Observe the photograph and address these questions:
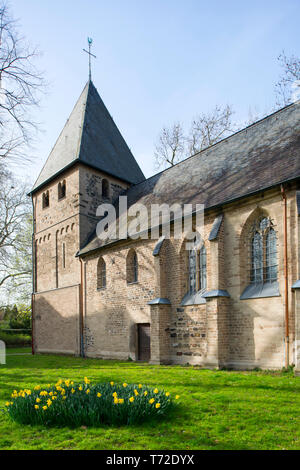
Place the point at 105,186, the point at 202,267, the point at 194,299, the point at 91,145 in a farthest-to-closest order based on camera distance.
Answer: the point at 91,145 < the point at 105,186 < the point at 202,267 < the point at 194,299

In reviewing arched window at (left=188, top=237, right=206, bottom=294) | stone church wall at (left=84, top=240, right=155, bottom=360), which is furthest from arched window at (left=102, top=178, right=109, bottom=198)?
arched window at (left=188, top=237, right=206, bottom=294)

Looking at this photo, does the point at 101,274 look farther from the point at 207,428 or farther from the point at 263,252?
the point at 207,428

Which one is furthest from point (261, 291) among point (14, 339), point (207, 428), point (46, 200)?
point (14, 339)

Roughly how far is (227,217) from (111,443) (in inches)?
351

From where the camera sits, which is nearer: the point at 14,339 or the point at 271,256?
the point at 271,256

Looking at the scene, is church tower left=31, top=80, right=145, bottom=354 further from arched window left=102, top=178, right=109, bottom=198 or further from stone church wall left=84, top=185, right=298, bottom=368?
stone church wall left=84, top=185, right=298, bottom=368

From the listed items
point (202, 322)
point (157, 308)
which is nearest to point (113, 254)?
point (157, 308)

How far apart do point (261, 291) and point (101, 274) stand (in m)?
9.41

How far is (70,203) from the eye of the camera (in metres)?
21.0

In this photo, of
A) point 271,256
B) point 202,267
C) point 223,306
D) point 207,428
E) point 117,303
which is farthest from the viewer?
point 117,303

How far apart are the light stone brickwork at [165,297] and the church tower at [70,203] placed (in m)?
0.08

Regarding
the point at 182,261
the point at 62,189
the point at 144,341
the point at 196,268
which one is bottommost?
the point at 144,341

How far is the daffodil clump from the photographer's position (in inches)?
205

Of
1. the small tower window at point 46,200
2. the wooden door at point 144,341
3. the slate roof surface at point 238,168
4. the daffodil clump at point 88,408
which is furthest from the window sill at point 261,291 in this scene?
the small tower window at point 46,200
